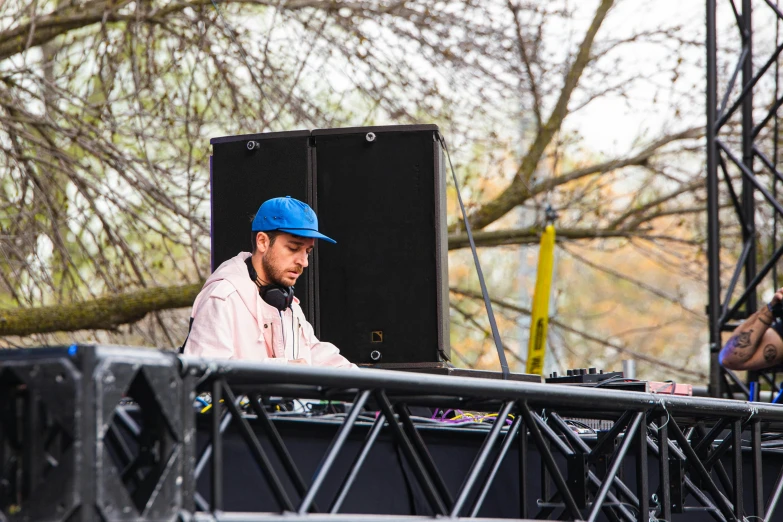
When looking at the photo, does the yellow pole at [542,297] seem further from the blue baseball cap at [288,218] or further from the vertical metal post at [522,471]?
the vertical metal post at [522,471]

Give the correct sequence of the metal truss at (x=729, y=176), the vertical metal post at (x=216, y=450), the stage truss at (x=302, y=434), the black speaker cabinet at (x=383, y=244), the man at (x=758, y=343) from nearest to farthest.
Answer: the stage truss at (x=302, y=434) → the vertical metal post at (x=216, y=450) → the black speaker cabinet at (x=383, y=244) → the man at (x=758, y=343) → the metal truss at (x=729, y=176)

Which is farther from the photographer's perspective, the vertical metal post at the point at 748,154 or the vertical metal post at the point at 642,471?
the vertical metal post at the point at 748,154

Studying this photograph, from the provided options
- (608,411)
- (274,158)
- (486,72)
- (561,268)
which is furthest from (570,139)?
(561,268)

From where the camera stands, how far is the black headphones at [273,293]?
3.49 meters

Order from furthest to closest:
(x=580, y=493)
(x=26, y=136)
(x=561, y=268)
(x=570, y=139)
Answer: (x=561, y=268)
(x=570, y=139)
(x=26, y=136)
(x=580, y=493)

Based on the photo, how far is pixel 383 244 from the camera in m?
3.79

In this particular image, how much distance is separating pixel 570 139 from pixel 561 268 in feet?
67.4

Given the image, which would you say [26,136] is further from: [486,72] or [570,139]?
[570,139]

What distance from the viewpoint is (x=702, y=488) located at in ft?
11.5

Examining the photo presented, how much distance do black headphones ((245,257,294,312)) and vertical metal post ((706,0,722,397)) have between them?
3.51 metres

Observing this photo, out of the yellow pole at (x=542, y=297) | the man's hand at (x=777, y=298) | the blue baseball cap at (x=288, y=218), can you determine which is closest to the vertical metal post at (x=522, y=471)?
the blue baseball cap at (x=288, y=218)

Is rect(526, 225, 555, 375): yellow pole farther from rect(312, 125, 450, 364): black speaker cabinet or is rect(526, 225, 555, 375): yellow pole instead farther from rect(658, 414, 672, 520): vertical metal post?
rect(658, 414, 672, 520): vertical metal post

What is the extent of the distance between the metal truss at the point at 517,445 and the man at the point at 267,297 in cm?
61

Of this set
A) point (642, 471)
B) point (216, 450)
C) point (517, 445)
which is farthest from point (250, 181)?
point (216, 450)
